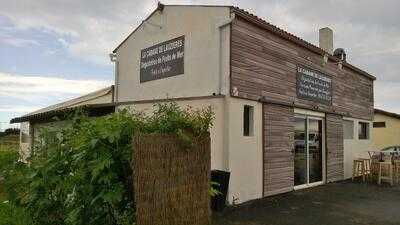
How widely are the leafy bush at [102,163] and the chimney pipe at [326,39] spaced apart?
43.3 feet

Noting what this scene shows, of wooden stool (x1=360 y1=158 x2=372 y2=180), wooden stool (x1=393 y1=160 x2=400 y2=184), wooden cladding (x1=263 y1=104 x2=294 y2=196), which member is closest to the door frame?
wooden cladding (x1=263 y1=104 x2=294 y2=196)

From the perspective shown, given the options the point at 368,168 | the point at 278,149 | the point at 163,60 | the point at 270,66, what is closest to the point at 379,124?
the point at 368,168

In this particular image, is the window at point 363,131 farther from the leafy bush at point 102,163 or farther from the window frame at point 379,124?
the leafy bush at point 102,163

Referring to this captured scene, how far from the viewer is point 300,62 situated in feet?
45.4

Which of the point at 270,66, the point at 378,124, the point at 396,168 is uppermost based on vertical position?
the point at 270,66

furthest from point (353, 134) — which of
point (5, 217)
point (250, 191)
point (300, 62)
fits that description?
point (5, 217)

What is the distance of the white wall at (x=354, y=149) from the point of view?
1746cm

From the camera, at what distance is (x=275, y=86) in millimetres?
12469

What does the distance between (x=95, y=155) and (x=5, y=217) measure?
150 inches

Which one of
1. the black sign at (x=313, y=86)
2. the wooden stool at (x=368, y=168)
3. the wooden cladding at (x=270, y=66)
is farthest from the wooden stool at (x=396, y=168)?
the black sign at (x=313, y=86)

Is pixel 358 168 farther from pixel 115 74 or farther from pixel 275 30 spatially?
pixel 115 74

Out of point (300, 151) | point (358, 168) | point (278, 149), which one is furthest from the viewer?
point (358, 168)

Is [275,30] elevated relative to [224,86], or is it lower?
elevated

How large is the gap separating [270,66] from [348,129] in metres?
7.47
